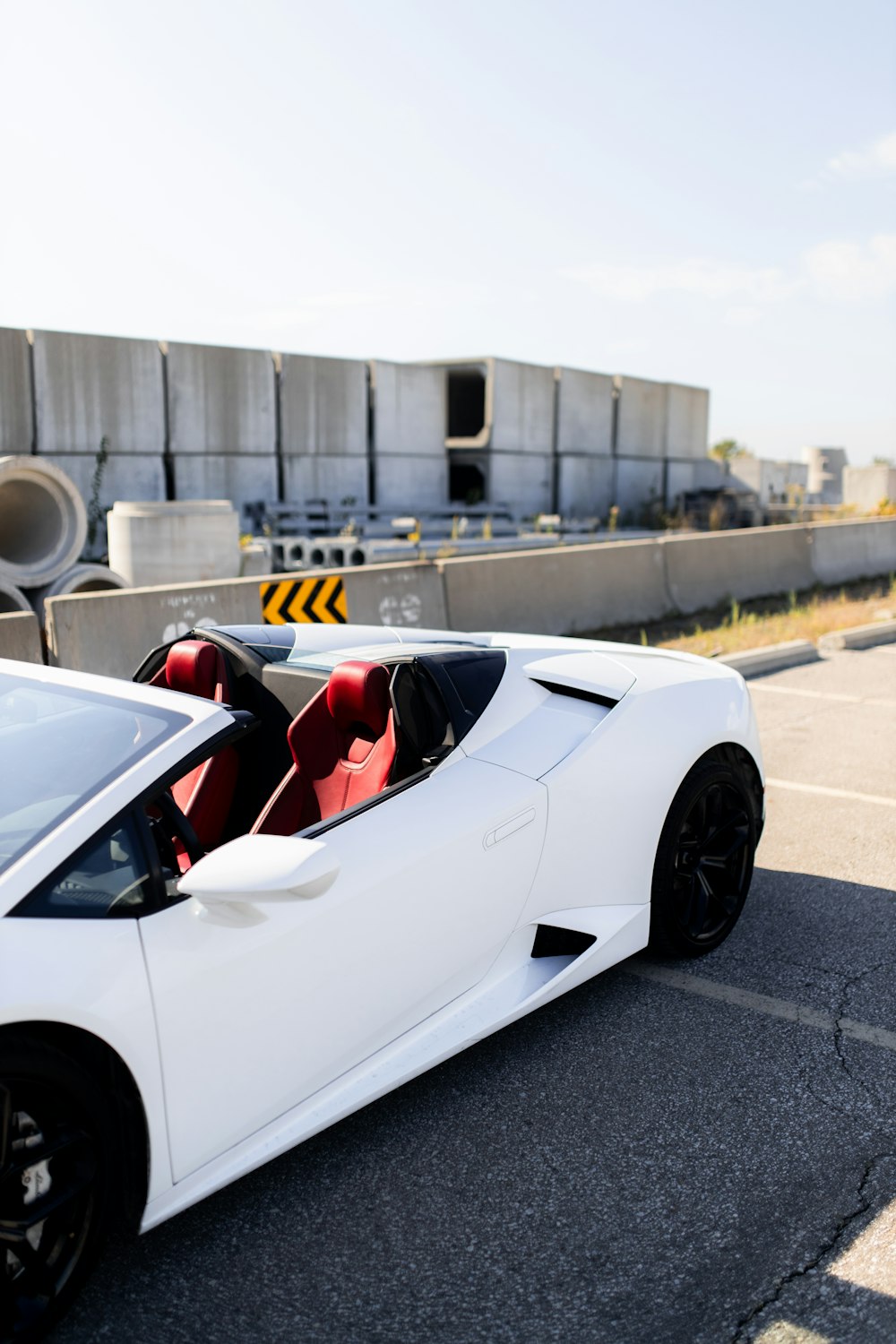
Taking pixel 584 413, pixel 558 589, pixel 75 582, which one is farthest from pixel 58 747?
pixel 584 413

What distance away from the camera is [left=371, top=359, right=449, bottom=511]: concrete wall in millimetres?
25156

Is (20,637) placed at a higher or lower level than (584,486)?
lower

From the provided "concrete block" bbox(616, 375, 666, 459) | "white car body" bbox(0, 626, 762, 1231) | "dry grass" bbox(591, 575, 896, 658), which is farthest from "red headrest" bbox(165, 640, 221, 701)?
"concrete block" bbox(616, 375, 666, 459)

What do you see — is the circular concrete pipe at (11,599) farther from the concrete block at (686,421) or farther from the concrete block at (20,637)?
the concrete block at (686,421)

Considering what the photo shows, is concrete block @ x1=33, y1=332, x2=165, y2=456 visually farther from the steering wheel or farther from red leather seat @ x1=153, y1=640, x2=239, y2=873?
the steering wheel

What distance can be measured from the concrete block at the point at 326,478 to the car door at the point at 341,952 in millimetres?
20264

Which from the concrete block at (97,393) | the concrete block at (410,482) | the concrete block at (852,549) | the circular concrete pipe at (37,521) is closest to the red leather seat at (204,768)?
the circular concrete pipe at (37,521)

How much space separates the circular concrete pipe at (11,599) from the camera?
11.8 meters

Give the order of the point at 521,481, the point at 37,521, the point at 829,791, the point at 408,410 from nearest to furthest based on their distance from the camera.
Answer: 1. the point at 829,791
2. the point at 37,521
3. the point at 408,410
4. the point at 521,481

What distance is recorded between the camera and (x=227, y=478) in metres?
22.4

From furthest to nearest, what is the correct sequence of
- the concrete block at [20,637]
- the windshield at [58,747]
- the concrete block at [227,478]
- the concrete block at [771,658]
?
the concrete block at [227,478]
the concrete block at [771,658]
the concrete block at [20,637]
the windshield at [58,747]

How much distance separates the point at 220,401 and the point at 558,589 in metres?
12.7

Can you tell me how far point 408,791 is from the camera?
10.6ft

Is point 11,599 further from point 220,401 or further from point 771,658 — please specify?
point 220,401
